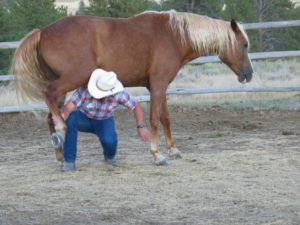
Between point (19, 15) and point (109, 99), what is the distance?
38.9 ft

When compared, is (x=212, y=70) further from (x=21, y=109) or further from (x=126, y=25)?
(x=126, y=25)

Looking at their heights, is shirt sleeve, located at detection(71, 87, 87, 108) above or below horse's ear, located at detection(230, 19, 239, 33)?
below

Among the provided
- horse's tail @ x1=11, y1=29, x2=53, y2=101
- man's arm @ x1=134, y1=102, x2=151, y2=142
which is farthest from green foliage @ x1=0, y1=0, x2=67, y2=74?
man's arm @ x1=134, y1=102, x2=151, y2=142

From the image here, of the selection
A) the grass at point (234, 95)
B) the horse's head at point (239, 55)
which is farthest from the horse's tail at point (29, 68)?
the horse's head at point (239, 55)

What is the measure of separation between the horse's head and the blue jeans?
1826 mm

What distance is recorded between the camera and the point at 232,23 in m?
7.72

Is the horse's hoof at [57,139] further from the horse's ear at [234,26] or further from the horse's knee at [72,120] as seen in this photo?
the horse's ear at [234,26]

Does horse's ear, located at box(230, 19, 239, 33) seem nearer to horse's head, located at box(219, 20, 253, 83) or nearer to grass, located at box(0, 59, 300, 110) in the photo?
horse's head, located at box(219, 20, 253, 83)

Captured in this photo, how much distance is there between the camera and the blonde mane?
24.7 feet

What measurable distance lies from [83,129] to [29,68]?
83cm

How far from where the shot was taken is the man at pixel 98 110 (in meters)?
6.48

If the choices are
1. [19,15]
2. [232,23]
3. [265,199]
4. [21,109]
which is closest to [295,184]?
[265,199]

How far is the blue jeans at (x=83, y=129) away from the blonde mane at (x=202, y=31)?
1386mm

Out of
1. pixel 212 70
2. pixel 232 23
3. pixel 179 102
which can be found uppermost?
pixel 232 23
